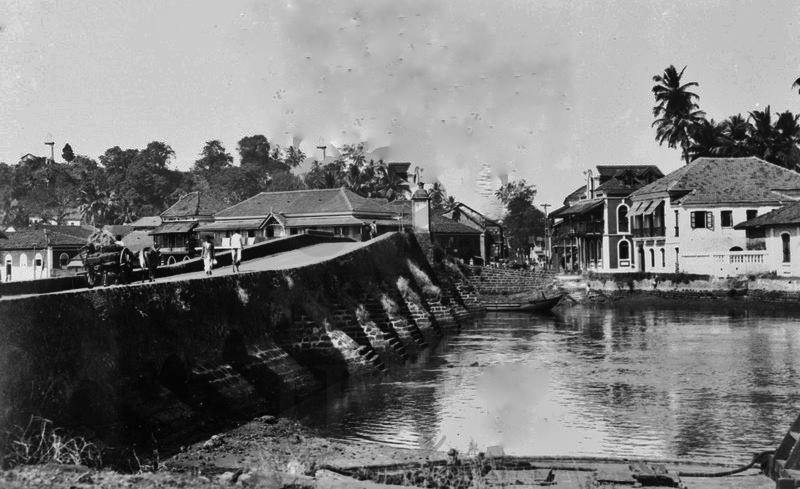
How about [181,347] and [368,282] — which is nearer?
[181,347]

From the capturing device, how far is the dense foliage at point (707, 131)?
265ft

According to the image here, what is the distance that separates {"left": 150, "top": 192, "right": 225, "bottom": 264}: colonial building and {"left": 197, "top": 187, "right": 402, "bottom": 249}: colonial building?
1.81 m

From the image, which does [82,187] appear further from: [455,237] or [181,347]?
[181,347]

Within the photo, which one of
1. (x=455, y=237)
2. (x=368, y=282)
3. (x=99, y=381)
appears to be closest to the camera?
(x=99, y=381)

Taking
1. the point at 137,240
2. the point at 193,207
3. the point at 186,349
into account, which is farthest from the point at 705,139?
the point at 186,349

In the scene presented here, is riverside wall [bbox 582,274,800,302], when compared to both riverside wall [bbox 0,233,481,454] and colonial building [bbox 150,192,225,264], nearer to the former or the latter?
riverside wall [bbox 0,233,481,454]

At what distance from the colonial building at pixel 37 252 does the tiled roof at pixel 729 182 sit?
1879 inches

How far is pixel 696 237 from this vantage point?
62.6 metres

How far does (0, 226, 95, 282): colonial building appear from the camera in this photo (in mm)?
72062

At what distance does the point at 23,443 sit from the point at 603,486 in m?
9.28

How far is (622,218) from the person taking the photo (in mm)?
73875

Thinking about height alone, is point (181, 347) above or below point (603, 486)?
above

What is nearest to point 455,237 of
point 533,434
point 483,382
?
point 483,382

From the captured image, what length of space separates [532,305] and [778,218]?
54.3 feet
